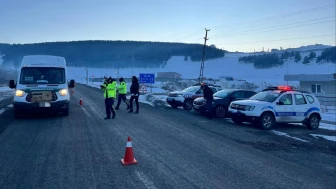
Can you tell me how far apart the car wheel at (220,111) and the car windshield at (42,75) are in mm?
7884

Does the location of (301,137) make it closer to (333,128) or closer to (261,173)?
(333,128)

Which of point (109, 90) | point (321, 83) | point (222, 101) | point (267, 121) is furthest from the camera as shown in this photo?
point (321, 83)

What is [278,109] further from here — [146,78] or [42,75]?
[146,78]

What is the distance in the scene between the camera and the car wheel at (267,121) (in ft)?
44.1

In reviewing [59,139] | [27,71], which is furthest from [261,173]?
[27,71]

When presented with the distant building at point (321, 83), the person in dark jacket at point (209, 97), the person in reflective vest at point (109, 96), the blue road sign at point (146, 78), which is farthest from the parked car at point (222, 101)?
the distant building at point (321, 83)

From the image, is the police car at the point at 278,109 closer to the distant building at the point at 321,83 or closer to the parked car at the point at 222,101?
the parked car at the point at 222,101

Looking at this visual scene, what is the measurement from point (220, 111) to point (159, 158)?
10.00 metres

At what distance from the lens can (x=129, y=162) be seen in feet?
22.1

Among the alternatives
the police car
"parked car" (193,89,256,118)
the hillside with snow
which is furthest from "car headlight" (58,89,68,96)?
the hillside with snow

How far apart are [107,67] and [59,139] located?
16553 cm

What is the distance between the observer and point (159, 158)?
7320 millimetres

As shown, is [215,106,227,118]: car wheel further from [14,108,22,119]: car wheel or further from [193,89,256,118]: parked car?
[14,108,22,119]: car wheel

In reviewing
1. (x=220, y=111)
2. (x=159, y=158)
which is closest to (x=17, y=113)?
(x=159, y=158)
